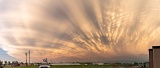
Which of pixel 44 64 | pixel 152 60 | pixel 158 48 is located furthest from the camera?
pixel 44 64

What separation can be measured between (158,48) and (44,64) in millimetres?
35459

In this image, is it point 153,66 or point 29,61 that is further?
point 29,61

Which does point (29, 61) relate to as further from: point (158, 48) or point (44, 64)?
point (158, 48)

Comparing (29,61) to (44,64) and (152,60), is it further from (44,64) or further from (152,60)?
(152,60)

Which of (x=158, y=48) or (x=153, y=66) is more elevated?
(x=158, y=48)

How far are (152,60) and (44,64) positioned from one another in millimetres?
32887

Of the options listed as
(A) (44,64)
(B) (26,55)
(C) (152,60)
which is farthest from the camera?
(B) (26,55)

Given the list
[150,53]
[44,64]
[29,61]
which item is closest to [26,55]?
[29,61]

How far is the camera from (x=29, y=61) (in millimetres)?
131000

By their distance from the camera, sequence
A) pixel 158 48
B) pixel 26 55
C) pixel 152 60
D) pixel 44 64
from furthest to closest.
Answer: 1. pixel 26 55
2. pixel 44 64
3. pixel 152 60
4. pixel 158 48

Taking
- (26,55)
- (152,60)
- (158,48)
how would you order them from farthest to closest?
(26,55), (152,60), (158,48)

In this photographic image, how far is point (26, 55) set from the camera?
127 m

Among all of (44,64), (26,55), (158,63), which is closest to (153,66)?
(158,63)

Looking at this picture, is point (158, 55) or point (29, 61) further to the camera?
point (29, 61)
